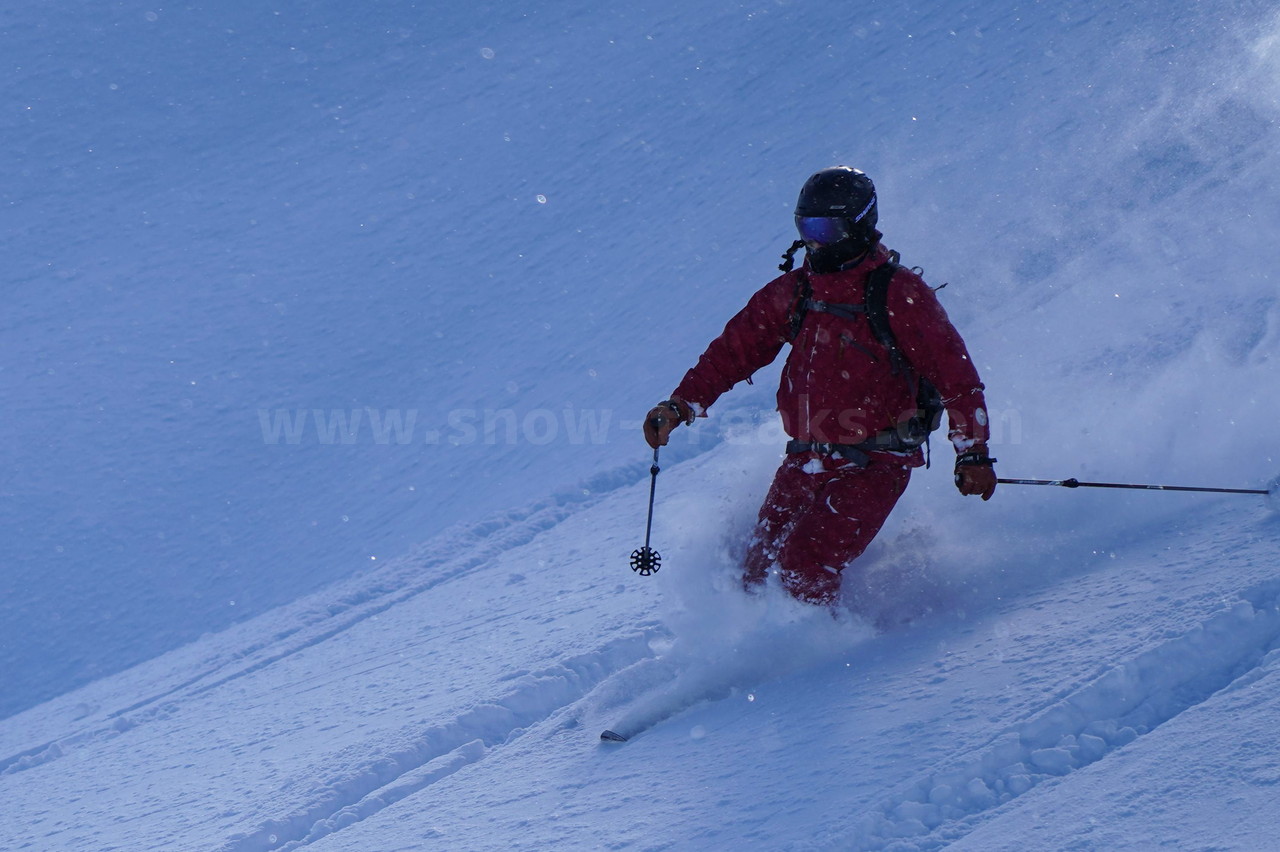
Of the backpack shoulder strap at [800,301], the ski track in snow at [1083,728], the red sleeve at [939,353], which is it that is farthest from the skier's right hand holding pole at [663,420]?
the ski track in snow at [1083,728]

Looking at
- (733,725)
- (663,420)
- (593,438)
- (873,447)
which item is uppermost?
(593,438)

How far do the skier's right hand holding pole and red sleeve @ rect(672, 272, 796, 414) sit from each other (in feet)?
0.26

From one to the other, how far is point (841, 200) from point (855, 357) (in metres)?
0.60

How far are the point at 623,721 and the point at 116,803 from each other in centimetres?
260

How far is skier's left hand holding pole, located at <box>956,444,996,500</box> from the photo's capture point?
3.94 meters

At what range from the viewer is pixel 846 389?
438 cm

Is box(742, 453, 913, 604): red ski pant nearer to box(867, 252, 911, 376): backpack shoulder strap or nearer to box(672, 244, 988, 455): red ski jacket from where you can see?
box(672, 244, 988, 455): red ski jacket

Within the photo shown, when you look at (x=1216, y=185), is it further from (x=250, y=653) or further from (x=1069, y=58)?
(x=250, y=653)

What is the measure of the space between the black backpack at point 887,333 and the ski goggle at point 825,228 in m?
0.19

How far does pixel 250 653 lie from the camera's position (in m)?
7.56

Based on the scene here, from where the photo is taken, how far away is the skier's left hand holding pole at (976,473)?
155 inches

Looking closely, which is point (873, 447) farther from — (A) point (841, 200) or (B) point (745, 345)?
(A) point (841, 200)

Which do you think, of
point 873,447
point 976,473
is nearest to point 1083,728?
point 976,473

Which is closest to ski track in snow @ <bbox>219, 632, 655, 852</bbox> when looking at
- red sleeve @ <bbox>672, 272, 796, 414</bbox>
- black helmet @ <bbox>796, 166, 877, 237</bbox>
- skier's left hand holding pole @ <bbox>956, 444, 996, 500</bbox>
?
red sleeve @ <bbox>672, 272, 796, 414</bbox>
